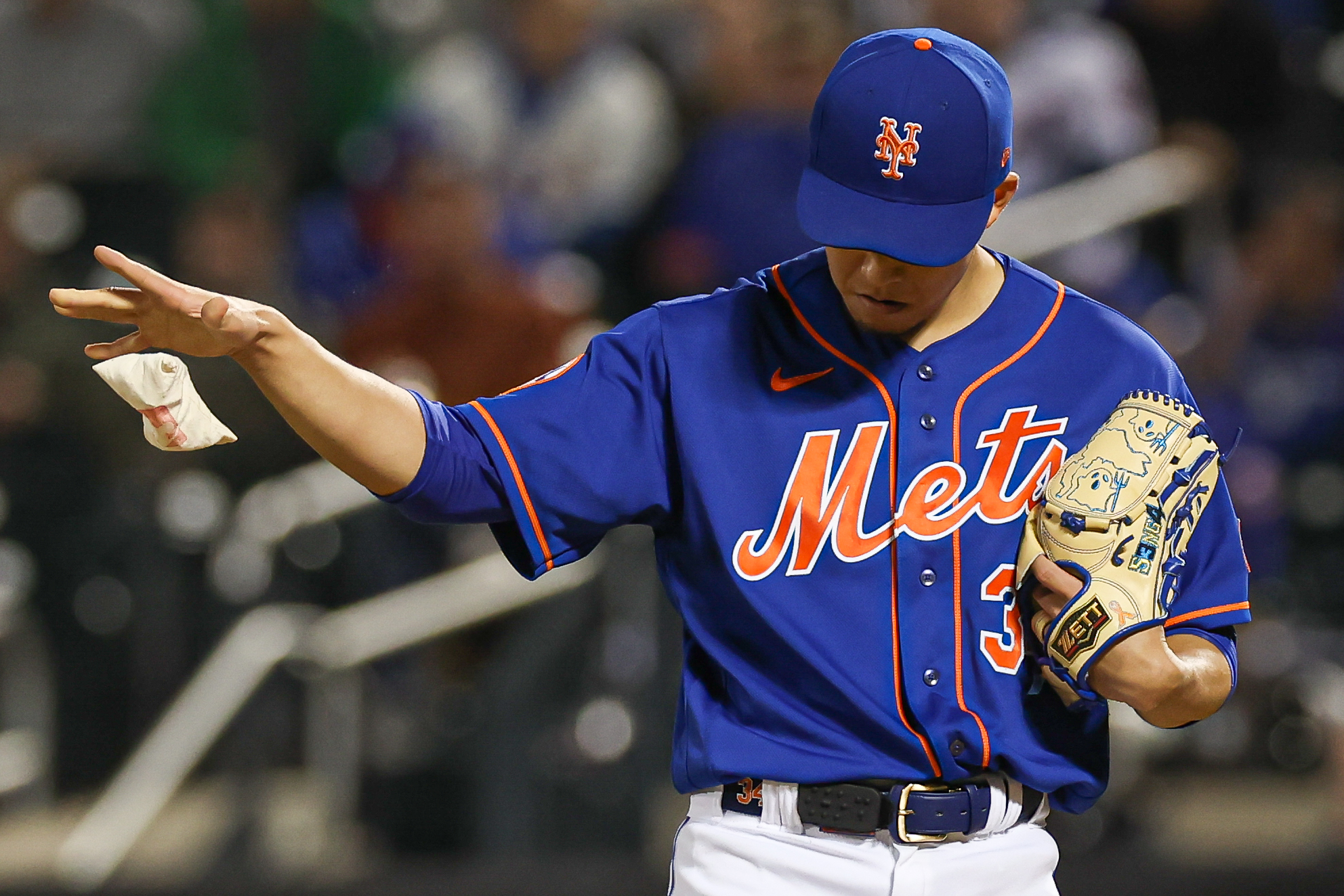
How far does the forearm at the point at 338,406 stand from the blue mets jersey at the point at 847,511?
0.43 feet

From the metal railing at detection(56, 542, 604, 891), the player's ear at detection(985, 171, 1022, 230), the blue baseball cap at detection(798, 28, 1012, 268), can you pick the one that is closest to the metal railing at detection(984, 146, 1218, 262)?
the metal railing at detection(56, 542, 604, 891)

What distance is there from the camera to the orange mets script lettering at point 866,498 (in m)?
1.88

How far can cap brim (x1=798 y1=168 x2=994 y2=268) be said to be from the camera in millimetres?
1784

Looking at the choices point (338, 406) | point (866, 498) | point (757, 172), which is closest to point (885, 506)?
point (866, 498)

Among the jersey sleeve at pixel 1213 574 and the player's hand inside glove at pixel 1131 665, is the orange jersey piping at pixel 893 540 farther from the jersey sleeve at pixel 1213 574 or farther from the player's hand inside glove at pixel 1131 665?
the jersey sleeve at pixel 1213 574

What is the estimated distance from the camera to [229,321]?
167 cm

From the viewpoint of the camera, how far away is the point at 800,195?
189 cm

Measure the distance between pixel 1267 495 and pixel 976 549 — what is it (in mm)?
3114

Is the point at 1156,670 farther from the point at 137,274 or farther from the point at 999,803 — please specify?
the point at 137,274

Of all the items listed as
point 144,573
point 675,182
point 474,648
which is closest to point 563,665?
point 474,648

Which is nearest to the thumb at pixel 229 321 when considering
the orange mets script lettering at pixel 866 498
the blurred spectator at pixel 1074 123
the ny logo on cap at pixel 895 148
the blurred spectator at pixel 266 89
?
the orange mets script lettering at pixel 866 498

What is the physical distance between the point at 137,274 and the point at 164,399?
14cm

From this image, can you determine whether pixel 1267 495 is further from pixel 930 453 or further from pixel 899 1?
pixel 930 453

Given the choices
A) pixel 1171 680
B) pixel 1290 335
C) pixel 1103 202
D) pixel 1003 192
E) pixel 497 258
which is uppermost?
pixel 1103 202
